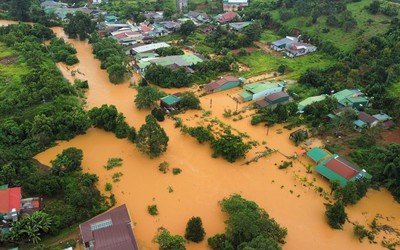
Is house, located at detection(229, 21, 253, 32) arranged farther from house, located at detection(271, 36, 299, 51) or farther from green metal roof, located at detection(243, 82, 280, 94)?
green metal roof, located at detection(243, 82, 280, 94)

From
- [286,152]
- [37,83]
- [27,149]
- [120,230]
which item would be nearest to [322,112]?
[286,152]

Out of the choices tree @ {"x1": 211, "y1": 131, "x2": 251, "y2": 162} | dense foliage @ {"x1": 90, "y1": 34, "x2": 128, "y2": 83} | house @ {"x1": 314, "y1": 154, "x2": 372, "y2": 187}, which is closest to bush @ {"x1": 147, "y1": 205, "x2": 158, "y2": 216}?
tree @ {"x1": 211, "y1": 131, "x2": 251, "y2": 162}

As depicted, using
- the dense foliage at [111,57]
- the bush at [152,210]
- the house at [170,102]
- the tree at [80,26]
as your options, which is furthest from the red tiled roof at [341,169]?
the tree at [80,26]

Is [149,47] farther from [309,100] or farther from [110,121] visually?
[309,100]

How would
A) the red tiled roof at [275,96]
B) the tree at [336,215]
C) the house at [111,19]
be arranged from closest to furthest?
the tree at [336,215] → the red tiled roof at [275,96] → the house at [111,19]

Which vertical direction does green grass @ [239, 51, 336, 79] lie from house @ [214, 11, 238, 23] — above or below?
below

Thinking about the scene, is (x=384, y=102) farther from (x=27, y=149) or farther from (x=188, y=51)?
(x=27, y=149)

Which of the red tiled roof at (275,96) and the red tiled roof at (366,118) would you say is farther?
the red tiled roof at (275,96)

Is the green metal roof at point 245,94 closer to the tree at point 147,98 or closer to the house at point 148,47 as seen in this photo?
the tree at point 147,98

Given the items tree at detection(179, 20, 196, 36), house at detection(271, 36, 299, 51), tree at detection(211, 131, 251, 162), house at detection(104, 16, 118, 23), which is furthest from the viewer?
house at detection(104, 16, 118, 23)
